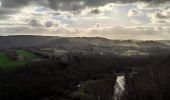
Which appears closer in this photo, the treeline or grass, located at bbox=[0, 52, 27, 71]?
the treeline

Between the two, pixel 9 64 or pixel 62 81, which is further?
pixel 9 64

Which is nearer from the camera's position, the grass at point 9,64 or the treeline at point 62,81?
the treeline at point 62,81

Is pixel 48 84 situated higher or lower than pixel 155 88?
lower

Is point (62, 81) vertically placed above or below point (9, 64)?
below

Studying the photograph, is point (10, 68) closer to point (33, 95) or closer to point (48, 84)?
point (48, 84)

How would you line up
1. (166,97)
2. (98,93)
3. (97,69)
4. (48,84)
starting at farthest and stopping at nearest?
1. (97,69)
2. (48,84)
3. (98,93)
4. (166,97)

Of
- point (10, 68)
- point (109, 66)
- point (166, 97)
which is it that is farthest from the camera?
point (109, 66)

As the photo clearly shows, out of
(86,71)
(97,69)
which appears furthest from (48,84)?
(97,69)

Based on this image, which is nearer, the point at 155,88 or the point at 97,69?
the point at 155,88

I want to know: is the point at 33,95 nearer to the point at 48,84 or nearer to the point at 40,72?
the point at 48,84
